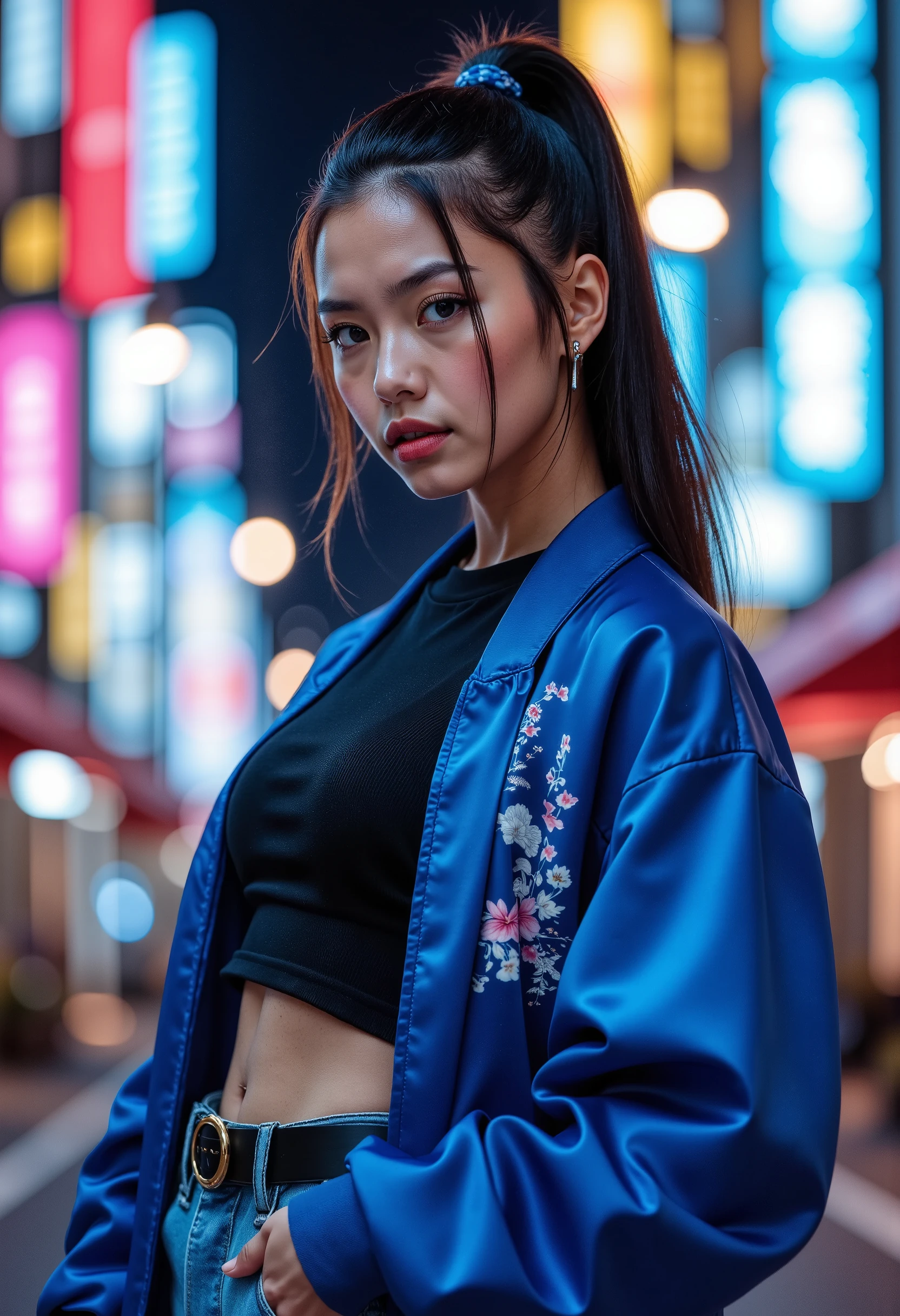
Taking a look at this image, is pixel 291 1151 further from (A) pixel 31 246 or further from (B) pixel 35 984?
(A) pixel 31 246

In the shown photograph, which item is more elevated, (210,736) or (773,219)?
(773,219)

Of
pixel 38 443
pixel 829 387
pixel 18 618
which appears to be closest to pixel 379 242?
pixel 829 387

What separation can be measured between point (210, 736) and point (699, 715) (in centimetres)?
859

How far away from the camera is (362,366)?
0.86 metres

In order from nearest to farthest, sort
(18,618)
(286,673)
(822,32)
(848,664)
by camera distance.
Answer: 1. (848,664)
2. (822,32)
3. (286,673)
4. (18,618)

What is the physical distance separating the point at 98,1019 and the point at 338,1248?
5858mm

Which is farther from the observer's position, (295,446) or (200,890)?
(295,446)

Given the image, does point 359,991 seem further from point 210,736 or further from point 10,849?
point 210,736

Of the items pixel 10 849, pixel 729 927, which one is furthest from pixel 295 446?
pixel 10 849

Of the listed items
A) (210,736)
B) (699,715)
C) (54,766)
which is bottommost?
(210,736)

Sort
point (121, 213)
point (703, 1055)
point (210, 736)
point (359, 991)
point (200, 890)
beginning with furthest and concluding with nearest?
point (210, 736) < point (121, 213) < point (200, 890) < point (359, 991) < point (703, 1055)

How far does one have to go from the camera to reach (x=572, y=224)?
869mm

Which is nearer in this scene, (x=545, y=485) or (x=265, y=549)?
(x=545, y=485)

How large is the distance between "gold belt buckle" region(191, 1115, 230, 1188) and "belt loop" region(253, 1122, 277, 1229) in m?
0.03
